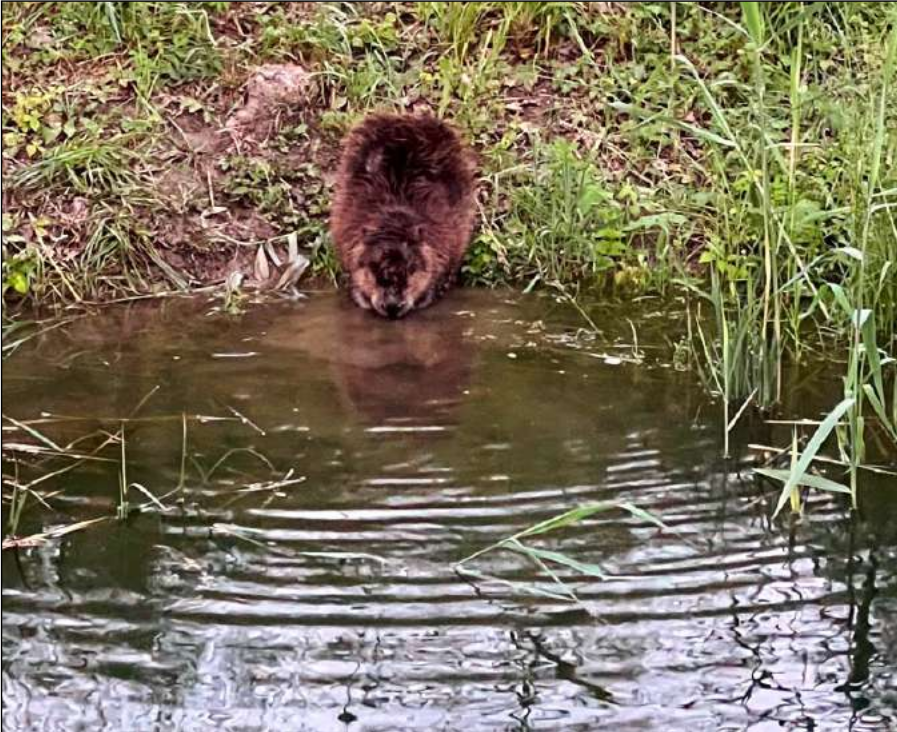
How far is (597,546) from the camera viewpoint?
3174 millimetres

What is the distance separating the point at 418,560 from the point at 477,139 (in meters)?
3.14

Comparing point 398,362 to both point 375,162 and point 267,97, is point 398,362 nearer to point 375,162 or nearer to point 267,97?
point 375,162

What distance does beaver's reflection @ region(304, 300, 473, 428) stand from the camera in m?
4.04

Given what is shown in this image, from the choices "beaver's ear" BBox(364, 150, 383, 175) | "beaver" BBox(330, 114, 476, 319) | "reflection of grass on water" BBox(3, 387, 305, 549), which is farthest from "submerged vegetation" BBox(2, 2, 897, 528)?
"reflection of grass on water" BBox(3, 387, 305, 549)

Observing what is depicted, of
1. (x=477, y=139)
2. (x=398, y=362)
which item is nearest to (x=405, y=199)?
(x=477, y=139)

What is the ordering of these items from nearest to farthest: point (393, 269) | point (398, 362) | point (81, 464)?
point (81, 464) < point (398, 362) < point (393, 269)

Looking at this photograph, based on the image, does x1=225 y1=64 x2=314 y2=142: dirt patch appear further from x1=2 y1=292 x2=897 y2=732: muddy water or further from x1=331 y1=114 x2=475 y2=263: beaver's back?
x1=2 y1=292 x2=897 y2=732: muddy water

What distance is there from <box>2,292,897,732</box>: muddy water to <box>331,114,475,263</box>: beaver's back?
831mm

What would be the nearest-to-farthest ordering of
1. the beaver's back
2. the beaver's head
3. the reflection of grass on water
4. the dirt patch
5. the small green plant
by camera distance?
1. the small green plant
2. the reflection of grass on water
3. the beaver's head
4. the beaver's back
5. the dirt patch

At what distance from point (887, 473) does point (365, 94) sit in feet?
10.4

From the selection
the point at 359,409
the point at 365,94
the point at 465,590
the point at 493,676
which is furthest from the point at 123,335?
the point at 493,676

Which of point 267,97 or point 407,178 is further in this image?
point 267,97

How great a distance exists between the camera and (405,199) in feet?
17.4

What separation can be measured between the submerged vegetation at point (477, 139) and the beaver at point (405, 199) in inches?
8.9
